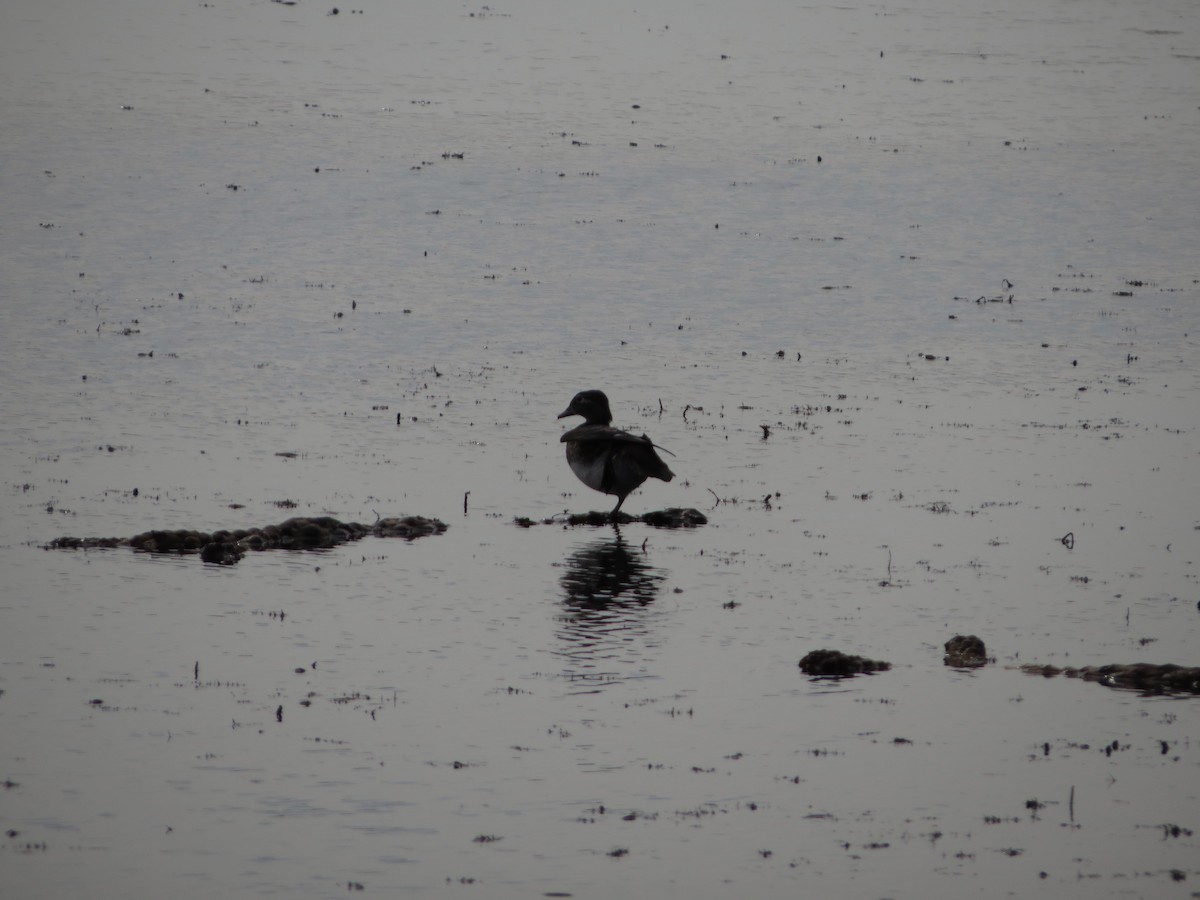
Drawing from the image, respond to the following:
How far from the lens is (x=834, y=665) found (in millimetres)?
14375

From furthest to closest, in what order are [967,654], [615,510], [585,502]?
[585,502] → [615,510] → [967,654]

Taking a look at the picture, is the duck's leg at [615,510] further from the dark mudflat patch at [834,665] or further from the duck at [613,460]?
the dark mudflat patch at [834,665]

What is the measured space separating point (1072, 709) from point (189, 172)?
3366 cm

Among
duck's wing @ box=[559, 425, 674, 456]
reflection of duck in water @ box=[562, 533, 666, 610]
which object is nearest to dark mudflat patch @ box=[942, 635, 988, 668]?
reflection of duck in water @ box=[562, 533, 666, 610]

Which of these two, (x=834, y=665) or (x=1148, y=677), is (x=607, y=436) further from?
(x=1148, y=677)

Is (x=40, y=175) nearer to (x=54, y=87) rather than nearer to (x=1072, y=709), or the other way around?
(x=54, y=87)

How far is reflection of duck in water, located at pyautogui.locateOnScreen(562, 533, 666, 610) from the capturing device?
16500 mm

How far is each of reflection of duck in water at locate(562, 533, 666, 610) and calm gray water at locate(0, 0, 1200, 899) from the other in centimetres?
7

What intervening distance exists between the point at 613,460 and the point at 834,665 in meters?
5.80

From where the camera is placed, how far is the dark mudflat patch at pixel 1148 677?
14.0m

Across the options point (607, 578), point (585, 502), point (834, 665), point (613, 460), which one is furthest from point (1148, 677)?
point (585, 502)

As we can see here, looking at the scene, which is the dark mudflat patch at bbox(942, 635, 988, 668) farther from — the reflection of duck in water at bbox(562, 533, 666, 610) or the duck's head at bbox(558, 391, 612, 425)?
the duck's head at bbox(558, 391, 612, 425)

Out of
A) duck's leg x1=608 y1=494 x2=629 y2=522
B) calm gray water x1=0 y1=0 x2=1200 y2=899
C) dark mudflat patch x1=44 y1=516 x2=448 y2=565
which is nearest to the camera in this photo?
calm gray water x1=0 y1=0 x2=1200 y2=899

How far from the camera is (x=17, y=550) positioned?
56.2ft
